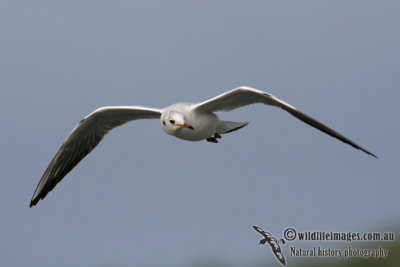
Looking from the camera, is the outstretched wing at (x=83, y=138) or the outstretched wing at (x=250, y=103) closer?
the outstretched wing at (x=250, y=103)

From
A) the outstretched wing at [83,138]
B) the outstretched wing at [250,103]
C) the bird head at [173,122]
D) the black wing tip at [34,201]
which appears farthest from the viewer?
the black wing tip at [34,201]

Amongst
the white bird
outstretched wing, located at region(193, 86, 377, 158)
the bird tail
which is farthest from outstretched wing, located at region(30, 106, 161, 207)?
outstretched wing, located at region(193, 86, 377, 158)

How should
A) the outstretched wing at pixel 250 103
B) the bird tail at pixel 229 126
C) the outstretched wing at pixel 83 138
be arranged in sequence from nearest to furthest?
the outstretched wing at pixel 250 103 < the bird tail at pixel 229 126 < the outstretched wing at pixel 83 138

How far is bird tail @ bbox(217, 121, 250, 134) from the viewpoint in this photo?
Result: 718 inches

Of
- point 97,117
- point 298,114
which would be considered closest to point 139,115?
point 97,117

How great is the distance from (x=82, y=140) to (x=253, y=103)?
470 cm

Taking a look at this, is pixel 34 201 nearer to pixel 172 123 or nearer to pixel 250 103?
pixel 172 123

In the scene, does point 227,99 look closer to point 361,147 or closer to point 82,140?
point 361,147

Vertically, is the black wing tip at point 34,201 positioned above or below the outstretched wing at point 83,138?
below

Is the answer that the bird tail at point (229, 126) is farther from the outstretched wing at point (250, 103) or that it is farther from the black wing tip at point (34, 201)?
the black wing tip at point (34, 201)

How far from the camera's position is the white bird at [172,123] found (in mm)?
16391

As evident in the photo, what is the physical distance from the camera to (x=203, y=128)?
56.7 ft

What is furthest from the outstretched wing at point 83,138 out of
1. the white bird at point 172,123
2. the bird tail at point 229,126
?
the bird tail at point 229,126

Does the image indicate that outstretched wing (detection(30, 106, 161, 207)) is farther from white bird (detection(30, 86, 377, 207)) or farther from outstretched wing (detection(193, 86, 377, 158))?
outstretched wing (detection(193, 86, 377, 158))
